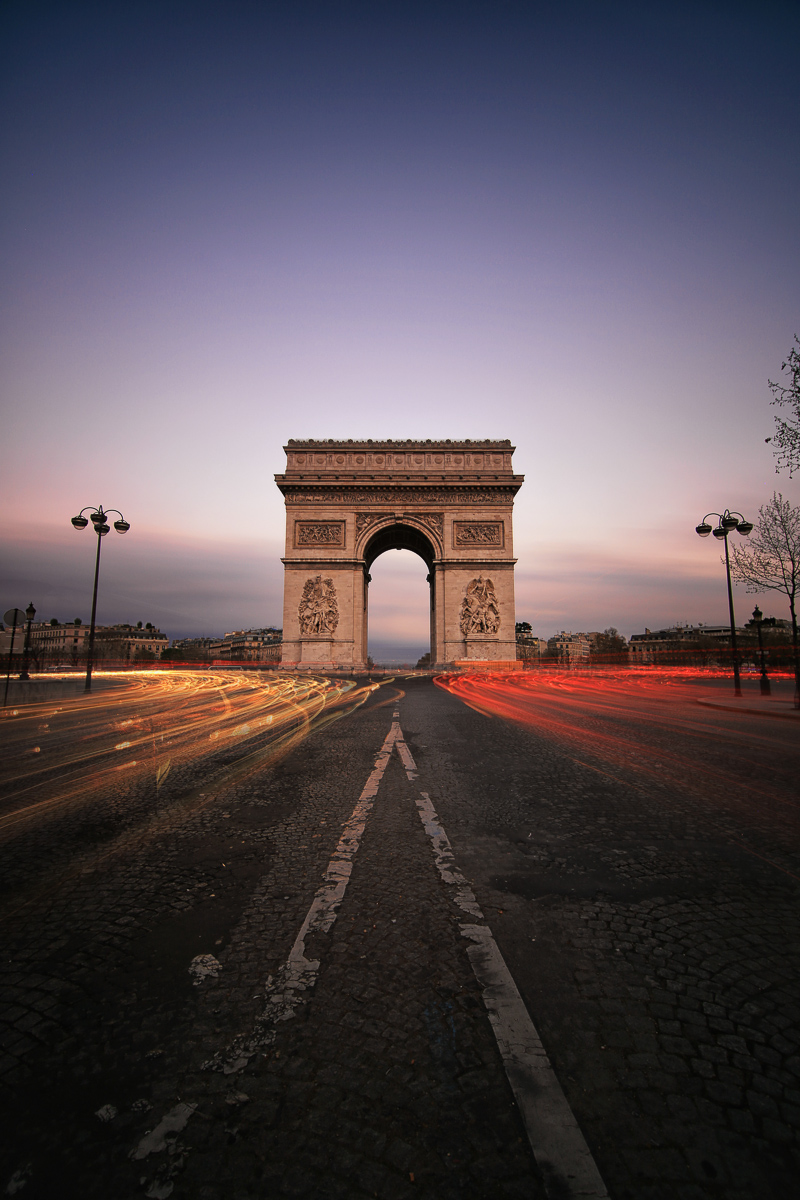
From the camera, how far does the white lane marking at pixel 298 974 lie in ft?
5.24

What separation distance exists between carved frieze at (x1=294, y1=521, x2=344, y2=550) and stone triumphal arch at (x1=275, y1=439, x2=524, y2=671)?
7 centimetres

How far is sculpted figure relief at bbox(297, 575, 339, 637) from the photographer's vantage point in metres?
34.0

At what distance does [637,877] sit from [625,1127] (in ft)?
5.83

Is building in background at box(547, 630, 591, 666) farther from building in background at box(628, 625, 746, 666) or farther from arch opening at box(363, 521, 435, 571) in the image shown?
arch opening at box(363, 521, 435, 571)

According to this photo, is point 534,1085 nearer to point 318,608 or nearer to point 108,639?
point 318,608

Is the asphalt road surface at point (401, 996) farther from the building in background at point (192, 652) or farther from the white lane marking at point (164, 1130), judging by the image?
the building in background at point (192, 652)

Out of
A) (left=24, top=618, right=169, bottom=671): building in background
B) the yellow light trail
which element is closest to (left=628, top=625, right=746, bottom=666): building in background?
the yellow light trail

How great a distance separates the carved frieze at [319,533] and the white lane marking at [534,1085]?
33.5m

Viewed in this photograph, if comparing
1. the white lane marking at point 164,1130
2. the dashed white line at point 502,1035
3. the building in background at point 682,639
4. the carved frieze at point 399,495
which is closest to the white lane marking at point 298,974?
the dashed white line at point 502,1035

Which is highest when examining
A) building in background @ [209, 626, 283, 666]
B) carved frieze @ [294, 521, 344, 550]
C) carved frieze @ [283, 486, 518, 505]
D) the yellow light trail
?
carved frieze @ [283, 486, 518, 505]

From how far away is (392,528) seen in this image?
37031 millimetres

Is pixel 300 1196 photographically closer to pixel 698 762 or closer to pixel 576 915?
pixel 576 915

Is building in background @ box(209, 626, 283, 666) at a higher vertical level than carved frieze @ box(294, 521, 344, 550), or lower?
lower

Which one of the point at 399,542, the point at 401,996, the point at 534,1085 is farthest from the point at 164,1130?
the point at 399,542
